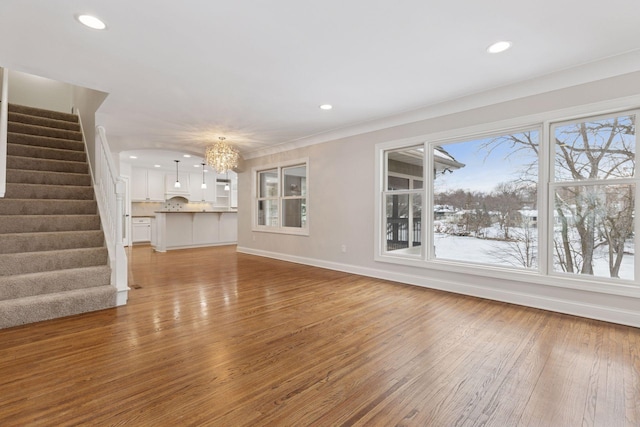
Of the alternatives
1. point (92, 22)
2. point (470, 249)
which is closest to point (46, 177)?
point (92, 22)

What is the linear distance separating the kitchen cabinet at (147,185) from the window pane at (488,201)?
863cm

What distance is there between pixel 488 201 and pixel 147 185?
9.34 m

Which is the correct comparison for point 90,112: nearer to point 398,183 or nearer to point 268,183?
point 268,183

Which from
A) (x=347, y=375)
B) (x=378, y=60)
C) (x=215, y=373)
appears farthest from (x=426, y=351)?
(x=378, y=60)

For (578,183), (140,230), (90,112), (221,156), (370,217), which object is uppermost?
(90,112)

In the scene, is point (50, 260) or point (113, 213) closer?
point (50, 260)

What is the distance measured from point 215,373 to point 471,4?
9.77ft

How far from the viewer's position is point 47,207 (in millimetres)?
3695

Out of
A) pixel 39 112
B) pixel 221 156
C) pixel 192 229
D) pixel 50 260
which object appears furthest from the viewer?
pixel 192 229

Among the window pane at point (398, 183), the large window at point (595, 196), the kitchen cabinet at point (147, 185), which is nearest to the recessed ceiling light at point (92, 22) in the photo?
the window pane at point (398, 183)

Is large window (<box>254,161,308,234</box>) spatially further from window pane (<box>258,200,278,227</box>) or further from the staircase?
the staircase

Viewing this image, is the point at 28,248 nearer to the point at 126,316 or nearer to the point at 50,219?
the point at 50,219

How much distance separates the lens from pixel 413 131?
4.27m

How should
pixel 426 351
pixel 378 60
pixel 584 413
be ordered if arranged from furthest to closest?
pixel 378 60 → pixel 426 351 → pixel 584 413
